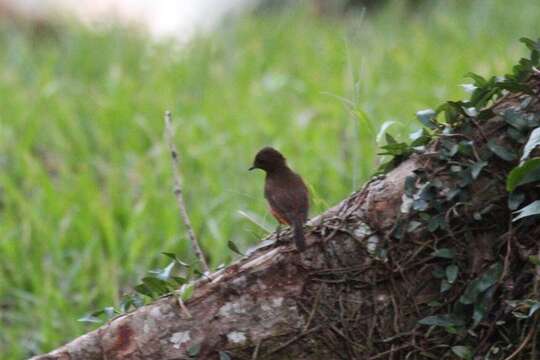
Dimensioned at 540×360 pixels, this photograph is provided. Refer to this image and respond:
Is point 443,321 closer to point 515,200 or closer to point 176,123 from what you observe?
point 515,200

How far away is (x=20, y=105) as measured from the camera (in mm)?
6273

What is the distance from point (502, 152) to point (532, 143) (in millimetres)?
143

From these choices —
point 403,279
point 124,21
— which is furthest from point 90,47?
point 403,279

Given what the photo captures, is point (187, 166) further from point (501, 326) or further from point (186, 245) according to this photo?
point (501, 326)

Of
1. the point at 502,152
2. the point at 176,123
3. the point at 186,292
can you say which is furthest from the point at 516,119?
the point at 176,123

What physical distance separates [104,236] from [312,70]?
2442 mm

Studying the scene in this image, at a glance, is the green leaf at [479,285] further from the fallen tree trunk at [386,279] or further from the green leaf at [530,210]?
the green leaf at [530,210]

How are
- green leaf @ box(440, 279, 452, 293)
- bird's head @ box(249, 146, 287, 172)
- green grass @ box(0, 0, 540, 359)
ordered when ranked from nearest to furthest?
green leaf @ box(440, 279, 452, 293)
bird's head @ box(249, 146, 287, 172)
green grass @ box(0, 0, 540, 359)

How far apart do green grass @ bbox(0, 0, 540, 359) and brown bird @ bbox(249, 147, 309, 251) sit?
0.35ft

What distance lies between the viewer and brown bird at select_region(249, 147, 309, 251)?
2.77m

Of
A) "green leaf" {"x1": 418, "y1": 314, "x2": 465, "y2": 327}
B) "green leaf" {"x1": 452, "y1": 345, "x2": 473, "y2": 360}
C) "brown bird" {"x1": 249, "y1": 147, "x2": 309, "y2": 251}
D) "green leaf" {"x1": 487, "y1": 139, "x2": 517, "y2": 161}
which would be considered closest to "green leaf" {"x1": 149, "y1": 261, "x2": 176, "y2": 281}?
"brown bird" {"x1": 249, "y1": 147, "x2": 309, "y2": 251}

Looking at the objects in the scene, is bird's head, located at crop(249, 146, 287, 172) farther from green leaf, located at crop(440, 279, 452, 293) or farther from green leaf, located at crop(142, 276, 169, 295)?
green leaf, located at crop(440, 279, 452, 293)

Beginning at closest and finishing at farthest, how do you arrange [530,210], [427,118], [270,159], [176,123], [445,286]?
1. [530,210]
2. [445,286]
3. [427,118]
4. [270,159]
5. [176,123]

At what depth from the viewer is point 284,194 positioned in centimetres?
304
